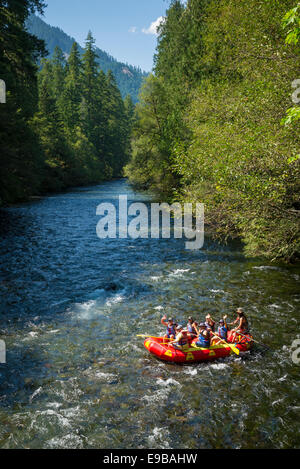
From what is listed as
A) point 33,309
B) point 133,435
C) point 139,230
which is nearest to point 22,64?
point 139,230

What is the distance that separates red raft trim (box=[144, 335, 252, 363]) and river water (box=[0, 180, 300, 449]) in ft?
0.73

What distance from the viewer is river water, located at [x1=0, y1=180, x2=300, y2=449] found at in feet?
24.3

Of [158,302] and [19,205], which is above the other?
[19,205]

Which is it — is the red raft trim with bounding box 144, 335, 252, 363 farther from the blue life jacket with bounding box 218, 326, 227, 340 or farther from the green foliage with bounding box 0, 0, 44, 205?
the green foliage with bounding box 0, 0, 44, 205

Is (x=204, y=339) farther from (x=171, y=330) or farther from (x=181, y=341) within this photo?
(x=171, y=330)

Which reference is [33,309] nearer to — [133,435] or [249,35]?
[133,435]

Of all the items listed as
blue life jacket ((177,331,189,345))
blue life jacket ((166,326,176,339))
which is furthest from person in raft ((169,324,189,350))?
blue life jacket ((166,326,176,339))

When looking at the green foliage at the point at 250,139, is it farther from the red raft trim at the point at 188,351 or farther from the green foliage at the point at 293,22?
the red raft trim at the point at 188,351

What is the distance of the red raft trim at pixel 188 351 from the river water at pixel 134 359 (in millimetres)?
222

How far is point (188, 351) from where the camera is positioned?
1031cm

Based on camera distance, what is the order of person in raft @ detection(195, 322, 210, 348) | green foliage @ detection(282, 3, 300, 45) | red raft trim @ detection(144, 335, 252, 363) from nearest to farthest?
green foliage @ detection(282, 3, 300, 45), red raft trim @ detection(144, 335, 252, 363), person in raft @ detection(195, 322, 210, 348)

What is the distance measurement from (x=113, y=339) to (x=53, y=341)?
6.15ft

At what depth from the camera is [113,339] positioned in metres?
11.1
